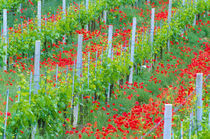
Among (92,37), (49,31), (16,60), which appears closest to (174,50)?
(92,37)

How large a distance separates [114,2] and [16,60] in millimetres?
5958

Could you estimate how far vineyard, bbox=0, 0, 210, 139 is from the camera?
19.6ft

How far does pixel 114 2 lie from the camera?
49.9 feet

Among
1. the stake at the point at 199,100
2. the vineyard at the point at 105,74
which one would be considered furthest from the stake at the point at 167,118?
the stake at the point at 199,100

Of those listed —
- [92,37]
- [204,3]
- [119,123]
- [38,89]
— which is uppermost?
[204,3]

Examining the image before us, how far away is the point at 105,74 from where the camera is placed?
8.16 m

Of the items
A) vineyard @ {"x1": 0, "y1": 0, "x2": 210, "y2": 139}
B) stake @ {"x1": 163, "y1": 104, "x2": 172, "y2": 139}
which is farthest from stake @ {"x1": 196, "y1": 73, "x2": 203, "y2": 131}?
stake @ {"x1": 163, "y1": 104, "x2": 172, "y2": 139}

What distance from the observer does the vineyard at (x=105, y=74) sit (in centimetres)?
596

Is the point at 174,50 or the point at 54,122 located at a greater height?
the point at 174,50

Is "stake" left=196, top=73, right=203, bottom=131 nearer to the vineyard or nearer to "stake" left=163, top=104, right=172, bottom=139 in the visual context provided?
the vineyard

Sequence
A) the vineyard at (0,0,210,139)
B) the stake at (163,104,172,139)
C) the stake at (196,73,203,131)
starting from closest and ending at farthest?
the stake at (163,104,172,139), the stake at (196,73,203,131), the vineyard at (0,0,210,139)

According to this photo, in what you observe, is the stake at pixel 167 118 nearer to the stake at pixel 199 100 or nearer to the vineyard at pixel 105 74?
the vineyard at pixel 105 74

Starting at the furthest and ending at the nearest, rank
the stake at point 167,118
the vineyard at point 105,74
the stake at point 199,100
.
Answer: the vineyard at point 105,74 < the stake at point 199,100 < the stake at point 167,118

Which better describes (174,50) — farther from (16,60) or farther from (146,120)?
(146,120)
